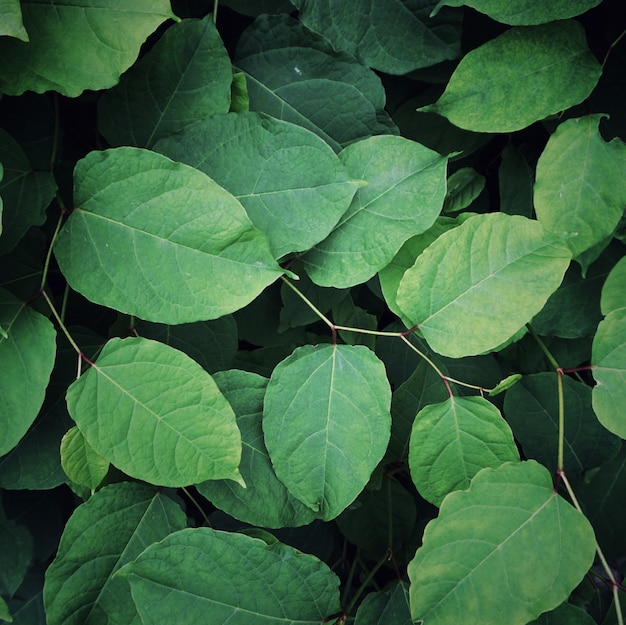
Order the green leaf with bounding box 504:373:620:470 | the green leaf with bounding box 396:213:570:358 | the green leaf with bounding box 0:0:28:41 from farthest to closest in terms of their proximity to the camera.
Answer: the green leaf with bounding box 504:373:620:470 < the green leaf with bounding box 396:213:570:358 < the green leaf with bounding box 0:0:28:41

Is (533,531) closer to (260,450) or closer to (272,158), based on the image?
(260,450)

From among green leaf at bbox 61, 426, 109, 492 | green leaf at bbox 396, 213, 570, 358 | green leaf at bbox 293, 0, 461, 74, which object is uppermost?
green leaf at bbox 293, 0, 461, 74

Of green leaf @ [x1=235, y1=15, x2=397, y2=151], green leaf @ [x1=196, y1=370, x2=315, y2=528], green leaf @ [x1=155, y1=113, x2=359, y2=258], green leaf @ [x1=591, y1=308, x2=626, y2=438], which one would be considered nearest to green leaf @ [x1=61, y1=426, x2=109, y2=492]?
green leaf @ [x1=196, y1=370, x2=315, y2=528]

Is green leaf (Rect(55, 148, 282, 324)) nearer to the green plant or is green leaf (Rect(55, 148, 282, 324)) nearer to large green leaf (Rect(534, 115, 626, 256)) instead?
the green plant

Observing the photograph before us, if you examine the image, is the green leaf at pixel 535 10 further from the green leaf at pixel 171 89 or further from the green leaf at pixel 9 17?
the green leaf at pixel 9 17

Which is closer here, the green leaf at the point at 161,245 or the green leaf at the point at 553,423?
the green leaf at the point at 161,245

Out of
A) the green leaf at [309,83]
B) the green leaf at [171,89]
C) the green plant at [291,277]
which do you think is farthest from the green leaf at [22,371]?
the green leaf at [309,83]

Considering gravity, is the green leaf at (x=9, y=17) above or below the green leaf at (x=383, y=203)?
above

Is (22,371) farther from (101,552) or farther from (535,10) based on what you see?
(535,10)
